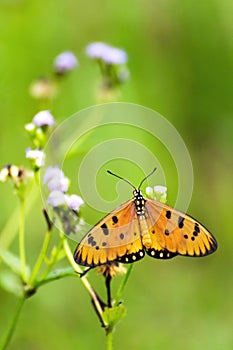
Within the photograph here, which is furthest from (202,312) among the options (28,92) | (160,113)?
(28,92)

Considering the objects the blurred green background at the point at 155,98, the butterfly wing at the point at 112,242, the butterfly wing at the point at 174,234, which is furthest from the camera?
the blurred green background at the point at 155,98

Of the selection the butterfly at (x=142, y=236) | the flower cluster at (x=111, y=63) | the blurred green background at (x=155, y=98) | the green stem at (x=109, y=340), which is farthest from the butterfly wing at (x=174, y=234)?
the blurred green background at (x=155, y=98)

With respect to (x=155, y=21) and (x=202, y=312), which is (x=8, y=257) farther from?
(x=155, y=21)

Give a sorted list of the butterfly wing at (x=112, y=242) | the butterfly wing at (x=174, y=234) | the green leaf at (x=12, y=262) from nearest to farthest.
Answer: the butterfly wing at (x=112, y=242) < the butterfly wing at (x=174, y=234) < the green leaf at (x=12, y=262)

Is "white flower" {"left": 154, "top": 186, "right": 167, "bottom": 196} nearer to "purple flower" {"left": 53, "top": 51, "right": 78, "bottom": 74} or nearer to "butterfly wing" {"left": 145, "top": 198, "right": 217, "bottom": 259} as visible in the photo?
"butterfly wing" {"left": 145, "top": 198, "right": 217, "bottom": 259}

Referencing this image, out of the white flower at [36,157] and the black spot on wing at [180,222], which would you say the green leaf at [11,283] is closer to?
the white flower at [36,157]

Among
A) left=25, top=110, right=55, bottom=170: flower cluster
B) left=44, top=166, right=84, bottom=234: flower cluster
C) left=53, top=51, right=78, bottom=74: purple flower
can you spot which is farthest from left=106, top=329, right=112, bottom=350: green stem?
left=53, top=51, right=78, bottom=74: purple flower
